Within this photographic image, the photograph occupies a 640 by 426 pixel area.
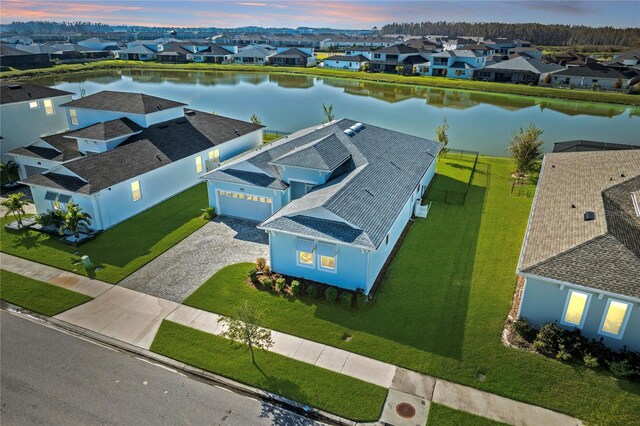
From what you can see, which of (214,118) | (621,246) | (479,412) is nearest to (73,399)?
(479,412)

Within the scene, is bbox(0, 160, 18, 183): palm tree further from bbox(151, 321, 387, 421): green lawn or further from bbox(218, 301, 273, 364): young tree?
bbox(218, 301, 273, 364): young tree

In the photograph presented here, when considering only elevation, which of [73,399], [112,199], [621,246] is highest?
[621,246]

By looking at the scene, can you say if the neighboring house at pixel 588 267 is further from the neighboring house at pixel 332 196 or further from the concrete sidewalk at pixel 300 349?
the neighboring house at pixel 332 196

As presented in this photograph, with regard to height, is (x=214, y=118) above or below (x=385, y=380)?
above

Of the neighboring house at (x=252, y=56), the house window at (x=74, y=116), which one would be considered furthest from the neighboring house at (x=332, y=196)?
the neighboring house at (x=252, y=56)

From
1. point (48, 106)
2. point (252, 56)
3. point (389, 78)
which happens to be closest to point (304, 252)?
point (48, 106)

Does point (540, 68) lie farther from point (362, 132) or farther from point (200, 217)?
point (200, 217)
